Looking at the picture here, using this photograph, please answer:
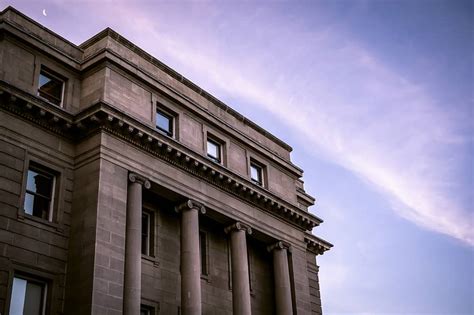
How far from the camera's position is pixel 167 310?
106 ft

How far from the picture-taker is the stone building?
28.2 meters

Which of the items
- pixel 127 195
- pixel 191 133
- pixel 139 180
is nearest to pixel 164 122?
pixel 191 133

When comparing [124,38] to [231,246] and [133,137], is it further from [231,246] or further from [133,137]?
[231,246]

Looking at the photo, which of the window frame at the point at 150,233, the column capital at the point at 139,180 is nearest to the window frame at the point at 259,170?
the window frame at the point at 150,233

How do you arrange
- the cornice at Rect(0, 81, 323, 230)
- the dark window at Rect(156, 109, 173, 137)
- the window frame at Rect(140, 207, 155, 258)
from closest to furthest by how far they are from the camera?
1. the cornice at Rect(0, 81, 323, 230)
2. the window frame at Rect(140, 207, 155, 258)
3. the dark window at Rect(156, 109, 173, 137)

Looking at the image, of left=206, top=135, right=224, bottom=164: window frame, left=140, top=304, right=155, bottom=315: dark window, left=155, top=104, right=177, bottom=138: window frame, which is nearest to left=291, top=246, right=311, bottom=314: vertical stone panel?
left=206, top=135, right=224, bottom=164: window frame

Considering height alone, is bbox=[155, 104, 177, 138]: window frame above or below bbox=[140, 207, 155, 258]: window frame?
above

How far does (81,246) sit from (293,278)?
15440 mm

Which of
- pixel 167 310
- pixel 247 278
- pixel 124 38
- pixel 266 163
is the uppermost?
pixel 124 38

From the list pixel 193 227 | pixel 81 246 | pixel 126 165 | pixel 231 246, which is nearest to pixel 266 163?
pixel 231 246

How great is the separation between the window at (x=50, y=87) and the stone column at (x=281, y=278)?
1556cm

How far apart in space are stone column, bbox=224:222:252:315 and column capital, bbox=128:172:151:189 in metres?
6.79

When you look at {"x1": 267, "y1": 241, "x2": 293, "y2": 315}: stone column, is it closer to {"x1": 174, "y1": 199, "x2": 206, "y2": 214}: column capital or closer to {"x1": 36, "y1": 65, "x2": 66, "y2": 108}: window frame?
{"x1": 174, "y1": 199, "x2": 206, "y2": 214}: column capital

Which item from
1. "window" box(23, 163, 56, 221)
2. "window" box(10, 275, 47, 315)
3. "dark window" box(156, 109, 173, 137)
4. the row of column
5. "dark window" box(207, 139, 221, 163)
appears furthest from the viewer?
"dark window" box(207, 139, 221, 163)
